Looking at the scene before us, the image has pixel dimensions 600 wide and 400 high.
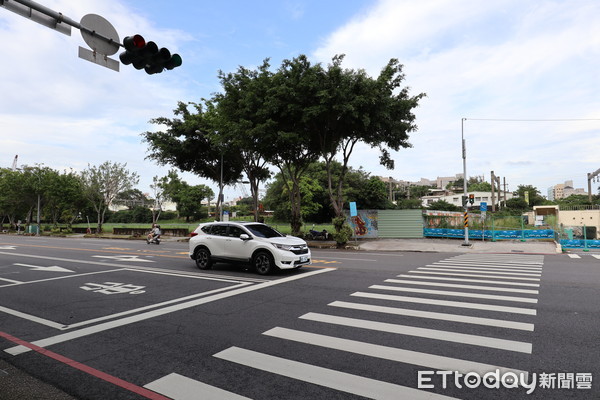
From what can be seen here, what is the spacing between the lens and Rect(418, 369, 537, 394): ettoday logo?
3.58 metres

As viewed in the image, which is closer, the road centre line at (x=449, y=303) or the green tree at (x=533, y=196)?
the road centre line at (x=449, y=303)

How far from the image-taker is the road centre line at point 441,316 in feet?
18.1

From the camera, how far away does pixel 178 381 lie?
3.78 metres

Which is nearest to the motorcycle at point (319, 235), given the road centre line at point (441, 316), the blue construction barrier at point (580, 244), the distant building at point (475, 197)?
the blue construction barrier at point (580, 244)

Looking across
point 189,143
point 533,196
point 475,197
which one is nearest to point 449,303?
point 189,143

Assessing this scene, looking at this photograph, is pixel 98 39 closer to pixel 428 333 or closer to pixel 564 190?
pixel 428 333

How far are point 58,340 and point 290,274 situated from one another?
258 inches

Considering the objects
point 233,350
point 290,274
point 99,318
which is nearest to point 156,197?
point 290,274

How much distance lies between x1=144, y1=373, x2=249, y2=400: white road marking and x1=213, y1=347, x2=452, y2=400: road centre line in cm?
63

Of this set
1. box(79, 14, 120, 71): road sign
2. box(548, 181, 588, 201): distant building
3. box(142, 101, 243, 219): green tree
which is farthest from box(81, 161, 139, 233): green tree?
box(548, 181, 588, 201): distant building

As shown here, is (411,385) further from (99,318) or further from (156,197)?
(156,197)

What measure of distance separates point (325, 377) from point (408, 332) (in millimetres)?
1958

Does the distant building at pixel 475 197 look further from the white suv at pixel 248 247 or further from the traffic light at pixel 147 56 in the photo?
the traffic light at pixel 147 56

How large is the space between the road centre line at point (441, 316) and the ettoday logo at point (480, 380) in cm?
184
